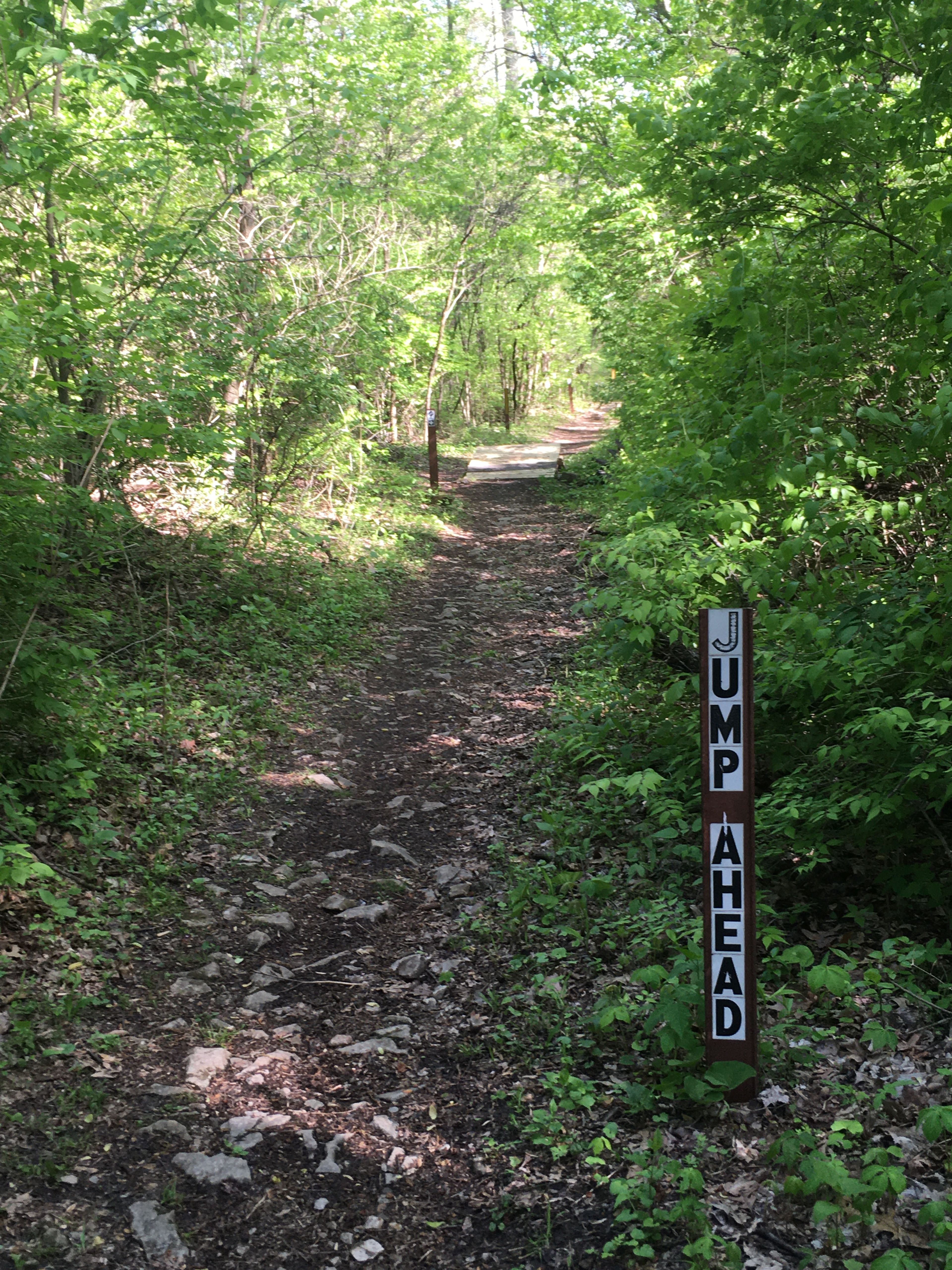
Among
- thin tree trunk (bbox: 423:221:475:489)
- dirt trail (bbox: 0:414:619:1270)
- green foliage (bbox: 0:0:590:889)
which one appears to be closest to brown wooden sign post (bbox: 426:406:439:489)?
thin tree trunk (bbox: 423:221:475:489)

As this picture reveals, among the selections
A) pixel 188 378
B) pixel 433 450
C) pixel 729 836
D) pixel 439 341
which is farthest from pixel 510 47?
pixel 729 836

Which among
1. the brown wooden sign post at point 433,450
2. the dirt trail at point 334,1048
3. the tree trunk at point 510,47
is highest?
the tree trunk at point 510,47

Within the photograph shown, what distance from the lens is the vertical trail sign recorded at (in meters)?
2.97

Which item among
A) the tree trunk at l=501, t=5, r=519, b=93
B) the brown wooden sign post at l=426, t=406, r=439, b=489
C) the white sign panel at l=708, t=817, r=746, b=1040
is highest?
the tree trunk at l=501, t=5, r=519, b=93

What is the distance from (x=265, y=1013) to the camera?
397cm

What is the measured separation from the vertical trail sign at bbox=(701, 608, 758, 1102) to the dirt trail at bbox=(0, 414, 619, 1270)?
0.76m

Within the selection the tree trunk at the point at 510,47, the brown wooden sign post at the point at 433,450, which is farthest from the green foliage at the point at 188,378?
the tree trunk at the point at 510,47

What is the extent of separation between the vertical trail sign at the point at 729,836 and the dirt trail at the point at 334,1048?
2.48ft

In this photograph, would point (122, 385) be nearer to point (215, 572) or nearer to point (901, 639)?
point (215, 572)

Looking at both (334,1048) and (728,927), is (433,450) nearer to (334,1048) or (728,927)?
(334,1048)

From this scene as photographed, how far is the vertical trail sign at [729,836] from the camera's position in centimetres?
297

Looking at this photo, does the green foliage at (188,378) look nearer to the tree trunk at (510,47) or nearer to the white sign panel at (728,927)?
the white sign panel at (728,927)

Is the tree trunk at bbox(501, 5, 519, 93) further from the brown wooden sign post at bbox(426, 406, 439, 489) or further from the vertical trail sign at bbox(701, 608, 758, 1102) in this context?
the vertical trail sign at bbox(701, 608, 758, 1102)

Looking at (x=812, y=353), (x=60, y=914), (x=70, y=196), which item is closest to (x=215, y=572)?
(x=70, y=196)
